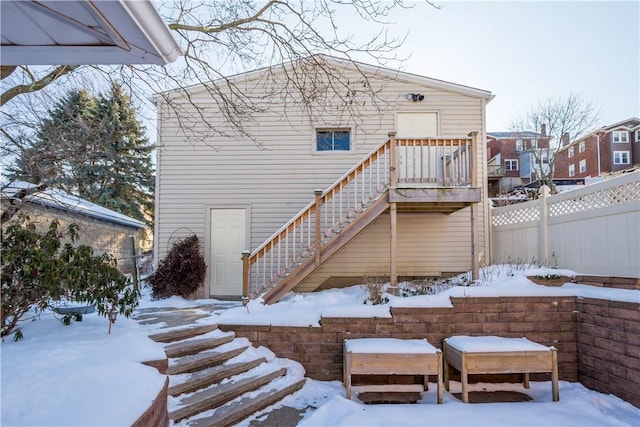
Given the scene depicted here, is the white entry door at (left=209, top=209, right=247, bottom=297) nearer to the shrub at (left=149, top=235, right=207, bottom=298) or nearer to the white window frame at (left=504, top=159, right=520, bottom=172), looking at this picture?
the shrub at (left=149, top=235, right=207, bottom=298)

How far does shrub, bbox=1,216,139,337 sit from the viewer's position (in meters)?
3.24

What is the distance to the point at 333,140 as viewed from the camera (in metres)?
7.66

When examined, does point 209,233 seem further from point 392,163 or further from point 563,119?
point 563,119

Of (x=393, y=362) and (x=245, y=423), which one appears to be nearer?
(x=245, y=423)

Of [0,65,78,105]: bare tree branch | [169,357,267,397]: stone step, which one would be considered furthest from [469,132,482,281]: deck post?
[0,65,78,105]: bare tree branch

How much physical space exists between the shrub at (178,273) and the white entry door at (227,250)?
45 cm

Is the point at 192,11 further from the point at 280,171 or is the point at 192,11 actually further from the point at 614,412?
the point at 614,412

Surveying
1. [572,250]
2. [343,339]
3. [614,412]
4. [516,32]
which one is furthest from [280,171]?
[614,412]

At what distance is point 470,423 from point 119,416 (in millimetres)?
3103

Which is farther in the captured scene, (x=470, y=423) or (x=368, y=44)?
(x=368, y=44)

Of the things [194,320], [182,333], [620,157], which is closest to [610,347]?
[182,333]

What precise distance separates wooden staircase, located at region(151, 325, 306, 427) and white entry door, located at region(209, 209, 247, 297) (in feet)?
9.58

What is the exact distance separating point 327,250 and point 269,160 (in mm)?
2851

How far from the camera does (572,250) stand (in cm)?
546
